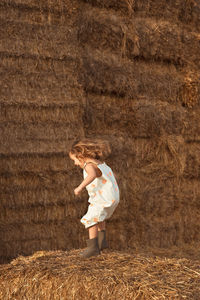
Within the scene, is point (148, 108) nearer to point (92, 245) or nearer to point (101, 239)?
point (101, 239)

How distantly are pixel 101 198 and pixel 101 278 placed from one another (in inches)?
31.9

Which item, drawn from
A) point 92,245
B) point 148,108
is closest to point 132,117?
point 148,108

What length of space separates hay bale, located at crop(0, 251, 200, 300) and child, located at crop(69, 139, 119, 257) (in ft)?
0.52

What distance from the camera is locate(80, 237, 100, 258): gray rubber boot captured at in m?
3.59

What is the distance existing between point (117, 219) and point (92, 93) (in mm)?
1396

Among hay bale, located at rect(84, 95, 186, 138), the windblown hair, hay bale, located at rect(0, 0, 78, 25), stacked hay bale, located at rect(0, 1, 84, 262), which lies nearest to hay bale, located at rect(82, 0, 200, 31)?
hay bale, located at rect(0, 0, 78, 25)

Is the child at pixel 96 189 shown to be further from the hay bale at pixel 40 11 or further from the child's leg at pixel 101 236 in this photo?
the hay bale at pixel 40 11

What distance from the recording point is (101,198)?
3.70 metres

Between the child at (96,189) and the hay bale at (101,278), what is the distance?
0.16m

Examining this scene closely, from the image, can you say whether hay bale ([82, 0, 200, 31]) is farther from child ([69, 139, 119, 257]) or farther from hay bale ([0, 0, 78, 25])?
child ([69, 139, 119, 257])

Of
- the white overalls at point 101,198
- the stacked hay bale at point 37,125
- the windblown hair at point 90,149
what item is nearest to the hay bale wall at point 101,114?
the stacked hay bale at point 37,125

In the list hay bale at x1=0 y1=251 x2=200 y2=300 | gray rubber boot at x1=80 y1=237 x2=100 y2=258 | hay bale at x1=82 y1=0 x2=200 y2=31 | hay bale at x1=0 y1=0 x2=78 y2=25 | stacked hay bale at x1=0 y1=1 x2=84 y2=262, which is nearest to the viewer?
hay bale at x1=0 y1=251 x2=200 y2=300

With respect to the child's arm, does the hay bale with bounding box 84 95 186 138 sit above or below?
below

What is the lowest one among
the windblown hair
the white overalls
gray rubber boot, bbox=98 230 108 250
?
gray rubber boot, bbox=98 230 108 250
